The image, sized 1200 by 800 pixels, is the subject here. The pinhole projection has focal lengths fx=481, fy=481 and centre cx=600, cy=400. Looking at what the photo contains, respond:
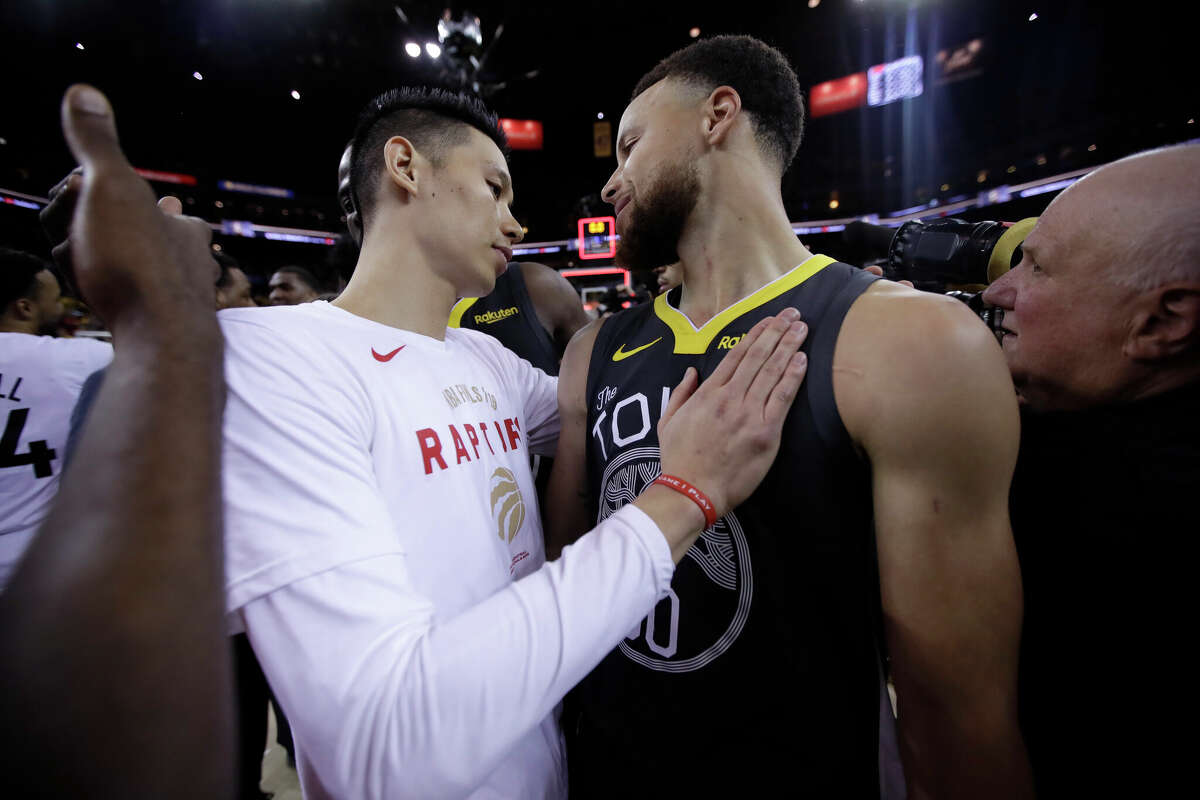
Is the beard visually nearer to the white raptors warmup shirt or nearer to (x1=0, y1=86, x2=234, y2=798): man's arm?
the white raptors warmup shirt

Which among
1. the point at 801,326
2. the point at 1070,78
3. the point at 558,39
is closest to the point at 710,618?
the point at 801,326

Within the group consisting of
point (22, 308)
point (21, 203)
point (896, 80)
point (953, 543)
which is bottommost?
point (953, 543)

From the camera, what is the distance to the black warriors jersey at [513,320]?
231cm

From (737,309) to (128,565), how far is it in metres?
1.11

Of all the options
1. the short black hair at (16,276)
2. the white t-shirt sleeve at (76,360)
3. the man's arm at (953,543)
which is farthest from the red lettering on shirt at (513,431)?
the short black hair at (16,276)

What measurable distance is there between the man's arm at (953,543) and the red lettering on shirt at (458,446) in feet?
2.64

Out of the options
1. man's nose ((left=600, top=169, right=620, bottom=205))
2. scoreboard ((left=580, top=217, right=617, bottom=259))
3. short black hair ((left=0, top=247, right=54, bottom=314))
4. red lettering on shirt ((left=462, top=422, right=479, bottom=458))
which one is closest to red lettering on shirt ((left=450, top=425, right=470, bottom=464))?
red lettering on shirt ((left=462, top=422, right=479, bottom=458))

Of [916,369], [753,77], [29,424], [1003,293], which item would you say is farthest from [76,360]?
[1003,293]

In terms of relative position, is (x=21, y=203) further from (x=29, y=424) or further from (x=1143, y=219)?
(x=1143, y=219)

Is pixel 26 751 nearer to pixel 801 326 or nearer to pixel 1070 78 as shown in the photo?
pixel 801 326

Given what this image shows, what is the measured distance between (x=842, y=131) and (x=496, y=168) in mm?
19591

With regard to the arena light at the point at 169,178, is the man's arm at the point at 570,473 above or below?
below

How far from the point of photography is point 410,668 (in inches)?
23.2

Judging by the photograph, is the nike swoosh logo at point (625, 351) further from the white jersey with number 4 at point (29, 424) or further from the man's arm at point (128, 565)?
the white jersey with number 4 at point (29, 424)
